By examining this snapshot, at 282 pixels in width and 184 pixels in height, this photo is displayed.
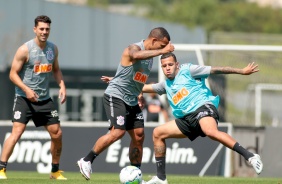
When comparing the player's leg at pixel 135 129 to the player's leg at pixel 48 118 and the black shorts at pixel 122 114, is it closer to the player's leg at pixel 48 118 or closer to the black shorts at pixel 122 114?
the black shorts at pixel 122 114

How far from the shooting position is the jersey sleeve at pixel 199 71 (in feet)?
45.5

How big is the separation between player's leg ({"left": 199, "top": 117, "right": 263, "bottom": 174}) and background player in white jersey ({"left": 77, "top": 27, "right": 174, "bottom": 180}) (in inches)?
52.2

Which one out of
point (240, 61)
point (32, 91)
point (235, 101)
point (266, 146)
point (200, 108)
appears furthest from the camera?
point (235, 101)

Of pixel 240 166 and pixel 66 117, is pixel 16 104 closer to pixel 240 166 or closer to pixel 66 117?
pixel 240 166

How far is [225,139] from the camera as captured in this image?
13.5m

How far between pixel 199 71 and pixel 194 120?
2.31ft

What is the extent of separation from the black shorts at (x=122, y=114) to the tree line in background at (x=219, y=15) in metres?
47.0

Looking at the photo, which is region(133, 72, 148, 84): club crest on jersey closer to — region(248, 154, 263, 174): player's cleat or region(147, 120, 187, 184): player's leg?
region(147, 120, 187, 184): player's leg

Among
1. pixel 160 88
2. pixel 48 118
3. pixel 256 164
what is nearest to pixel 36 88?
pixel 48 118

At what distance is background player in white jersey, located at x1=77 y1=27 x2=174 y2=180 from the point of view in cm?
1432

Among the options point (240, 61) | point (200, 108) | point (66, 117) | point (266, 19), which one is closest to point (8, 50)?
point (66, 117)

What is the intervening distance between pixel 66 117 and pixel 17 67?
730 inches

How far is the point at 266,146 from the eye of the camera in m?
20.4

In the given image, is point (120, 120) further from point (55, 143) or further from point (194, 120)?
point (55, 143)
